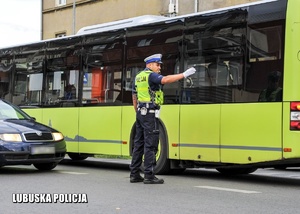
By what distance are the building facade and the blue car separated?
15703 mm

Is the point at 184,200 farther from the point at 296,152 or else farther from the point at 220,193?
the point at 296,152

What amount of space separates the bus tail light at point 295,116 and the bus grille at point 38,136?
15.6 feet

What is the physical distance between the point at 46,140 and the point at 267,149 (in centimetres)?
432

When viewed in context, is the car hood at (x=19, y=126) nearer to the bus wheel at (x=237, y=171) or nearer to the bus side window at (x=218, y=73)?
the bus side window at (x=218, y=73)

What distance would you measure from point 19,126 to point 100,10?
22.4m

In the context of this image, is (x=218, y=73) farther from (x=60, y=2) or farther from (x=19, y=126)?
(x=60, y=2)

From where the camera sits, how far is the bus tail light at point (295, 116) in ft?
29.1

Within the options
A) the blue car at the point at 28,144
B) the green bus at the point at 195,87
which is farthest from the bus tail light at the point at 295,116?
the blue car at the point at 28,144

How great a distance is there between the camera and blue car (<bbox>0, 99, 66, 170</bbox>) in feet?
34.9

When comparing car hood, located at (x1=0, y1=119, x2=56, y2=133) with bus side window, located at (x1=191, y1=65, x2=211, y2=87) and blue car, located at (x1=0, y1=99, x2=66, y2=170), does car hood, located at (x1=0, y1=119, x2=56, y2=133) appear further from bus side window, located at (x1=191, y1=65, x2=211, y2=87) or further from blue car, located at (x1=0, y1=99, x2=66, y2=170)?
bus side window, located at (x1=191, y1=65, x2=211, y2=87)

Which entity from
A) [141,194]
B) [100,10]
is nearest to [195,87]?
[141,194]

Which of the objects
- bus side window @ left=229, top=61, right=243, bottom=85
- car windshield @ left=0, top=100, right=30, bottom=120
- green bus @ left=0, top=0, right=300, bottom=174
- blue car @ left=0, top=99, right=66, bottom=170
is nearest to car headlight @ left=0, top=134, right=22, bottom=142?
blue car @ left=0, top=99, right=66, bottom=170

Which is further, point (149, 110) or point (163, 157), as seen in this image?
point (163, 157)

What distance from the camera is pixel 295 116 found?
29.2 ft
